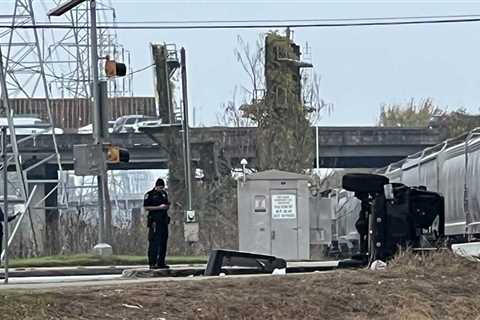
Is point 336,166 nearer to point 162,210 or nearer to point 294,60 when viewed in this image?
point 294,60

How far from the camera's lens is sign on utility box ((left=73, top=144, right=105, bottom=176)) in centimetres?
2564

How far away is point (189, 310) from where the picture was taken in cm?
1027

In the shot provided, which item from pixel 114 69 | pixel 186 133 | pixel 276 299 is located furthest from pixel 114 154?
Result: pixel 276 299

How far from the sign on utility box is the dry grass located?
1364 cm

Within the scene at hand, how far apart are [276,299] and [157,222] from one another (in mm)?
9433

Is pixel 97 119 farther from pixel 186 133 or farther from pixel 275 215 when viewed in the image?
pixel 186 133

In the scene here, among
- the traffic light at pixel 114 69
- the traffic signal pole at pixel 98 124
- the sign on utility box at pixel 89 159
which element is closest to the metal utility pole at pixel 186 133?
the traffic signal pole at pixel 98 124

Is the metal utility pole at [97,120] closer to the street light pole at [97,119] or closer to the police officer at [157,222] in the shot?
the street light pole at [97,119]

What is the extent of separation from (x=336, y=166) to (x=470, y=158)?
5635 cm

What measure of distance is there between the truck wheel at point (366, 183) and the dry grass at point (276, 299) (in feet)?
14.2

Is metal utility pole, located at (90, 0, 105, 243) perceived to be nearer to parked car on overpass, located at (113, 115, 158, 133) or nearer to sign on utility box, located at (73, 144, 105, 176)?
sign on utility box, located at (73, 144, 105, 176)

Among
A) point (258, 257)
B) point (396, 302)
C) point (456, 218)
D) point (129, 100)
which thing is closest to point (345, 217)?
point (456, 218)

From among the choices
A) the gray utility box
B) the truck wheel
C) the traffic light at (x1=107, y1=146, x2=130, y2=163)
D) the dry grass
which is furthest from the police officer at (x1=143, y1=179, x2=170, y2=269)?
the gray utility box

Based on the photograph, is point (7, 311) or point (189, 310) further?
point (189, 310)
